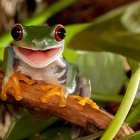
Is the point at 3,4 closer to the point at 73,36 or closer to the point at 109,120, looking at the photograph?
the point at 73,36

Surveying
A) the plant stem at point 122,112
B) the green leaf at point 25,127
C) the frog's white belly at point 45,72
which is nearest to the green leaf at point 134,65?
the plant stem at point 122,112

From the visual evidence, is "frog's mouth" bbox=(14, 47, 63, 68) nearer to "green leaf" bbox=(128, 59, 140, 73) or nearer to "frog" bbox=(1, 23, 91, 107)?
"frog" bbox=(1, 23, 91, 107)

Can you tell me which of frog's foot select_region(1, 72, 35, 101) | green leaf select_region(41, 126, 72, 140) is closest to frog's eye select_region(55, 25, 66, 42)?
frog's foot select_region(1, 72, 35, 101)

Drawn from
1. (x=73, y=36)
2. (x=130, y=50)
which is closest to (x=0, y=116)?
(x=73, y=36)

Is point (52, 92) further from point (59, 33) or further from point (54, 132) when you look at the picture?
point (54, 132)

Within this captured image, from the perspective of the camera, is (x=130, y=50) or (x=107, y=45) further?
(x=107, y=45)

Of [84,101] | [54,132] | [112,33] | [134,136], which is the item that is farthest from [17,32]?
[112,33]
